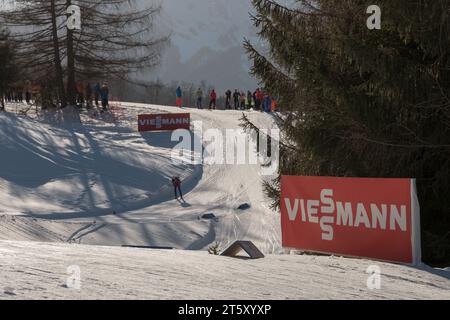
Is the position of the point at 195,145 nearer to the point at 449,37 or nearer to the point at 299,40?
the point at 299,40

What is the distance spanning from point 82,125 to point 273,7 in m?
21.6

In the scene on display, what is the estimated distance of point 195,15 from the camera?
184 metres

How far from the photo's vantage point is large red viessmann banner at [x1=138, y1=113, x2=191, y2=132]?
33469 mm

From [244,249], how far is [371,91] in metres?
4.76

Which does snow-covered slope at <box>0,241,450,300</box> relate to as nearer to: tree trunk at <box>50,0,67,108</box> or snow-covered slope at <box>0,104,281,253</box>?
snow-covered slope at <box>0,104,281,253</box>

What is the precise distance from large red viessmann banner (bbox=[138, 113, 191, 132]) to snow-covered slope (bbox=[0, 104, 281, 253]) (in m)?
0.55

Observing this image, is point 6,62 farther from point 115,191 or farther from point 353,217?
point 353,217

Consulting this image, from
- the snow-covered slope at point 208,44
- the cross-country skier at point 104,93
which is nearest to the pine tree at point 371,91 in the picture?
the cross-country skier at point 104,93

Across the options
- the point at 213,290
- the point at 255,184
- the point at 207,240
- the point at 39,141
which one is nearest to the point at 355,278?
the point at 213,290

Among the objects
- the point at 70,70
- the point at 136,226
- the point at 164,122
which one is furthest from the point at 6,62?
the point at 136,226

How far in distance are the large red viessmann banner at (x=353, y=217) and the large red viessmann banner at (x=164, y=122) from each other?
76.4 ft

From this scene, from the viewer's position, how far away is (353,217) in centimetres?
960

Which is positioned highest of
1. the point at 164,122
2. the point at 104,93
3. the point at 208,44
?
the point at 208,44

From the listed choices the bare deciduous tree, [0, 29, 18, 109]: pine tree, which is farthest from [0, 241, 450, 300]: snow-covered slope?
[0, 29, 18, 109]: pine tree
